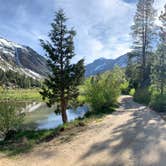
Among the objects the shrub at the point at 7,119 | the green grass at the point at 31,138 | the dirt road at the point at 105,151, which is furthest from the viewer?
the shrub at the point at 7,119

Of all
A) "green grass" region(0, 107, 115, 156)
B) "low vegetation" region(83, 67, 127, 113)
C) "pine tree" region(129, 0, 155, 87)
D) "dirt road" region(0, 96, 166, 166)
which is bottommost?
"green grass" region(0, 107, 115, 156)

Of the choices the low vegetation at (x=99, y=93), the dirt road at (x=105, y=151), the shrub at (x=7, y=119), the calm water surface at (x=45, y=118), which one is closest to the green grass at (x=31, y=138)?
the dirt road at (x=105, y=151)

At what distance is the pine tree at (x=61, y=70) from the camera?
2441 centimetres

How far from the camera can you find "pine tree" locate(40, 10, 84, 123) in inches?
961

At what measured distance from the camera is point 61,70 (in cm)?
2466

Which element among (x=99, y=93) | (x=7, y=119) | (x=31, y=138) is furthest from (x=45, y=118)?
(x=31, y=138)

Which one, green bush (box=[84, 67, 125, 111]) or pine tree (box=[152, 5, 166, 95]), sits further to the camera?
pine tree (box=[152, 5, 166, 95])

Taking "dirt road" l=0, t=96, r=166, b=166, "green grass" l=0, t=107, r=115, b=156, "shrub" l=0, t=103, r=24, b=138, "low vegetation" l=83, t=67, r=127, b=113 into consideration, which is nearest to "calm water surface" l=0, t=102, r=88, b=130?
"shrub" l=0, t=103, r=24, b=138

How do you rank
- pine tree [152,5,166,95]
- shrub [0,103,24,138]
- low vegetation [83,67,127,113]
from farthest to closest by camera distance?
pine tree [152,5,166,95]
low vegetation [83,67,127,113]
shrub [0,103,24,138]

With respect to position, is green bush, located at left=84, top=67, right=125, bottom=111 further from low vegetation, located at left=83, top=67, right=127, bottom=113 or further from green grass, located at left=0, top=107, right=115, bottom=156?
green grass, located at left=0, top=107, right=115, bottom=156

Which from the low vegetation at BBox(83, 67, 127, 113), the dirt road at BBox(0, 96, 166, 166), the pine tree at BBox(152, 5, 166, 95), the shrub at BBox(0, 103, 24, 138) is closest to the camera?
the dirt road at BBox(0, 96, 166, 166)

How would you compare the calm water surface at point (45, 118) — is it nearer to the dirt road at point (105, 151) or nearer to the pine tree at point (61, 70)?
the pine tree at point (61, 70)

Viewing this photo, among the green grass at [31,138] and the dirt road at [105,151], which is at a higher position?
the dirt road at [105,151]

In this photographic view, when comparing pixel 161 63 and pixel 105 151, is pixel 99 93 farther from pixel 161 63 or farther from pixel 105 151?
pixel 105 151
